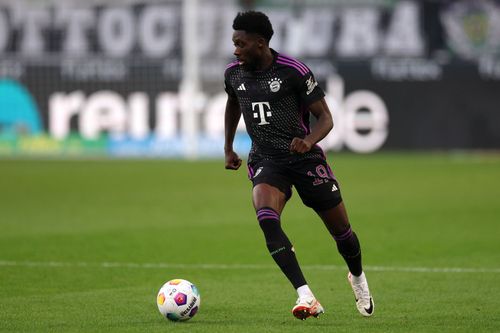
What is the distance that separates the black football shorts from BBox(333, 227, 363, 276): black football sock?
29cm

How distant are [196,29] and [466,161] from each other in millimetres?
7339

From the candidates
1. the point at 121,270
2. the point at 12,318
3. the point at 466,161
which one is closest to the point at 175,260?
the point at 121,270

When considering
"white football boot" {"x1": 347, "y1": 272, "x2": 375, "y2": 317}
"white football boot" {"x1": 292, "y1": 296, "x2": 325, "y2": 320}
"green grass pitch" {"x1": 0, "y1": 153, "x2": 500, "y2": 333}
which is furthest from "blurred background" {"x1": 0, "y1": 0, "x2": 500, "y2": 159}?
"white football boot" {"x1": 292, "y1": 296, "x2": 325, "y2": 320}

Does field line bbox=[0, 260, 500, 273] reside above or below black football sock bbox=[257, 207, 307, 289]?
below

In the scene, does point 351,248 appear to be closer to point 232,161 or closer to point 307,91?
point 232,161

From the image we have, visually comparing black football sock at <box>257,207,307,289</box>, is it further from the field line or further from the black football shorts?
the field line

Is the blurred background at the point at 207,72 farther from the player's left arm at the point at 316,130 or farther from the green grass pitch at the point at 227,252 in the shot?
the player's left arm at the point at 316,130

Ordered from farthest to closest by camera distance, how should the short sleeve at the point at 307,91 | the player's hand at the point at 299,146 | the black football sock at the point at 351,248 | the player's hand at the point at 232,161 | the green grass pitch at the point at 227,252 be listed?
1. the player's hand at the point at 232,161
2. the black football sock at the point at 351,248
3. the green grass pitch at the point at 227,252
4. the short sleeve at the point at 307,91
5. the player's hand at the point at 299,146

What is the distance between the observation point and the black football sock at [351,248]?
866 centimetres

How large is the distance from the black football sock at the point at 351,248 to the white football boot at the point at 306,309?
89 centimetres

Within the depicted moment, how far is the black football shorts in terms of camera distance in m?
8.45

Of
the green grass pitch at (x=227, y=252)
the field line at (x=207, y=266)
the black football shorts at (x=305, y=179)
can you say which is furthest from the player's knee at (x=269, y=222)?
the field line at (x=207, y=266)

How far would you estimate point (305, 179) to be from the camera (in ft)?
27.8

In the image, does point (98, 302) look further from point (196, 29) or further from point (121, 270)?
point (196, 29)
